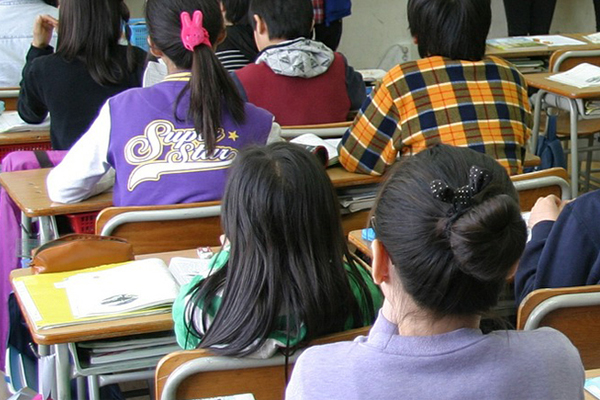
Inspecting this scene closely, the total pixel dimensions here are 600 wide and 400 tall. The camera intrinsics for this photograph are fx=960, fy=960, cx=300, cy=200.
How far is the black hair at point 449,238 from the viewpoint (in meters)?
1.24

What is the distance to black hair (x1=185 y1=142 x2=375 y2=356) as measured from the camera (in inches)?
66.2

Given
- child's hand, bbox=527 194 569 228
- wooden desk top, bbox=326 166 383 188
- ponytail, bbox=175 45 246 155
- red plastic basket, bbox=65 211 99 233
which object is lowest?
red plastic basket, bbox=65 211 99 233

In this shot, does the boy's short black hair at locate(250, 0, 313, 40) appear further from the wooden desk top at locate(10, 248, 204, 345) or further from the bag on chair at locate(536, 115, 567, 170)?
the wooden desk top at locate(10, 248, 204, 345)

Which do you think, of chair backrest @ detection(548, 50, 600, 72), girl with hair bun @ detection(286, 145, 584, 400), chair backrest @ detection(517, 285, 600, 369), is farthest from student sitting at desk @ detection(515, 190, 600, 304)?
chair backrest @ detection(548, 50, 600, 72)

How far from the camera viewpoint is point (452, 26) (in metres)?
2.88

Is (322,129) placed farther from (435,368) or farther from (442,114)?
(435,368)

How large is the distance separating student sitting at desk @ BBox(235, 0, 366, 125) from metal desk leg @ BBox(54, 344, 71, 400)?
1729mm

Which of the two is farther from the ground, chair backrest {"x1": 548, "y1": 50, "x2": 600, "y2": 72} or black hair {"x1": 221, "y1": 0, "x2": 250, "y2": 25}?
black hair {"x1": 221, "y1": 0, "x2": 250, "y2": 25}

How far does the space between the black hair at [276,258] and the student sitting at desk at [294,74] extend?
1791mm

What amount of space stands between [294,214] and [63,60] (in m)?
1.84

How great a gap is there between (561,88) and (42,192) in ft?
7.47

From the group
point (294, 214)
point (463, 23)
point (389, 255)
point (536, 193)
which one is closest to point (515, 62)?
point (463, 23)

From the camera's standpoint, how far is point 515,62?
5.01 meters

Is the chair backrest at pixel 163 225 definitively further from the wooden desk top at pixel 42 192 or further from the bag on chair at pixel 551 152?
the bag on chair at pixel 551 152
